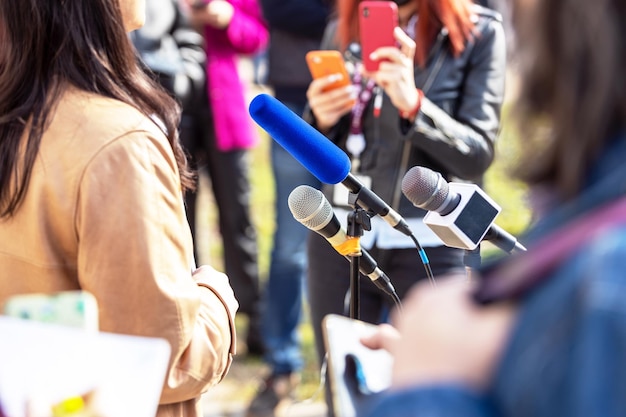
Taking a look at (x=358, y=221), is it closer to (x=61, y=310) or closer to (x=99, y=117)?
(x=99, y=117)

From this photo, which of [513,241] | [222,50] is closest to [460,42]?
[513,241]

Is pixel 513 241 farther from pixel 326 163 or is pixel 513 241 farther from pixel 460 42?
pixel 460 42

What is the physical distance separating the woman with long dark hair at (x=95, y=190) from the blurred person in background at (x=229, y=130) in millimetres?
2300

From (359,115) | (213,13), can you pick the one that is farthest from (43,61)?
(213,13)

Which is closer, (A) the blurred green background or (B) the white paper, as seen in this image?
(B) the white paper

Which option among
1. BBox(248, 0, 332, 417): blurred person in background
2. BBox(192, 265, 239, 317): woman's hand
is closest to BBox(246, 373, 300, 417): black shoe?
BBox(248, 0, 332, 417): blurred person in background

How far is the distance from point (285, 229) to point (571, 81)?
308 centimetres

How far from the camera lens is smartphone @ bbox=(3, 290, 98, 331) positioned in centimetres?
114

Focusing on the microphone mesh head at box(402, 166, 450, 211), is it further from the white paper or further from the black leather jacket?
the black leather jacket

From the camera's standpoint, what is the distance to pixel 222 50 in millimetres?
4148

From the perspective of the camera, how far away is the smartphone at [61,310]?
1.14m

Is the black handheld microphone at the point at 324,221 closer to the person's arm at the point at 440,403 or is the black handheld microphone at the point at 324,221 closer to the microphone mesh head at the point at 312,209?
the microphone mesh head at the point at 312,209

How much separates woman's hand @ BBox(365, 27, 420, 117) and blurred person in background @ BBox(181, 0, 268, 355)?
5.28 feet

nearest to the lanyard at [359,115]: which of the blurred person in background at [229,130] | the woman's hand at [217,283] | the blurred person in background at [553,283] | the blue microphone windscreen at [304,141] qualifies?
the woman's hand at [217,283]
